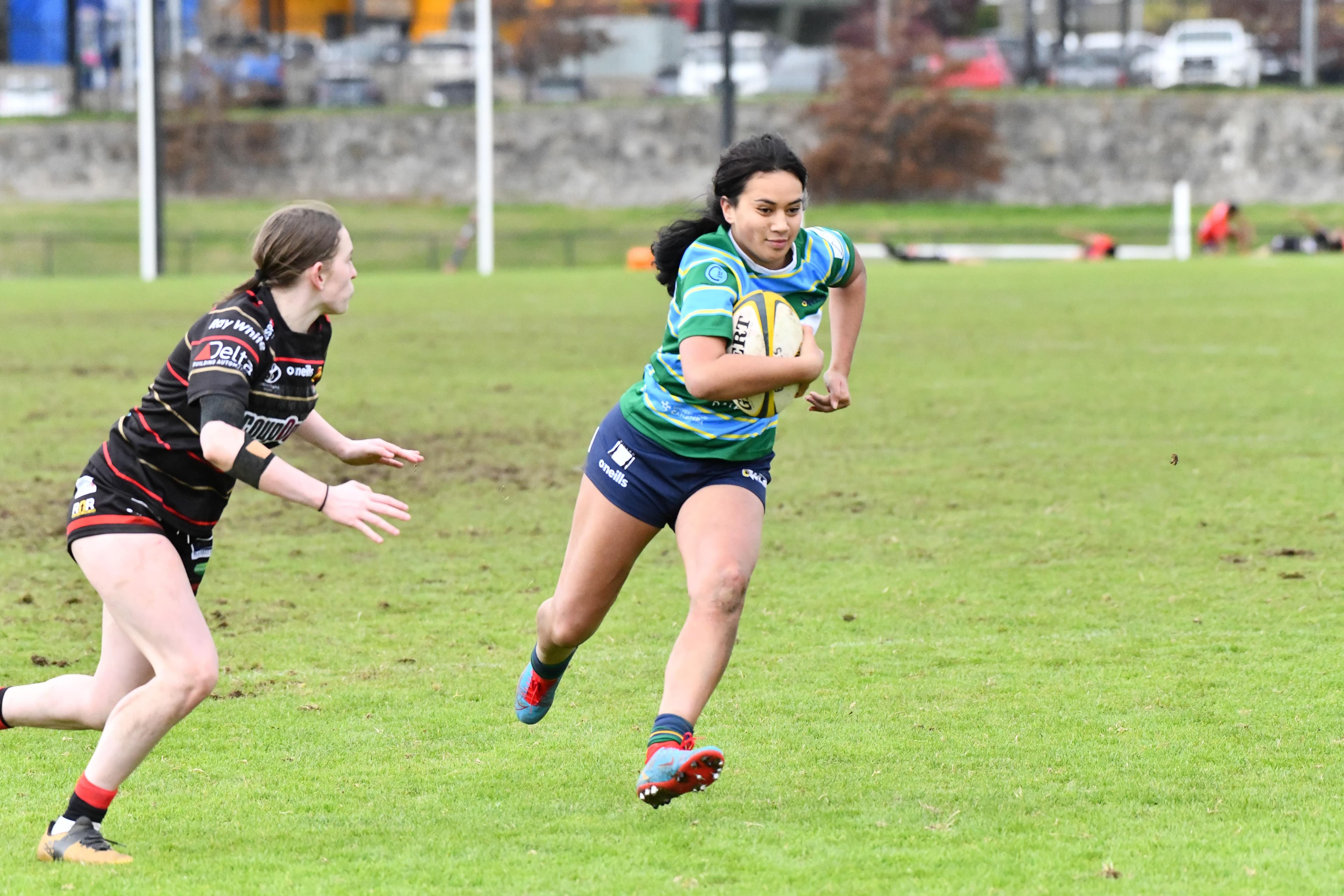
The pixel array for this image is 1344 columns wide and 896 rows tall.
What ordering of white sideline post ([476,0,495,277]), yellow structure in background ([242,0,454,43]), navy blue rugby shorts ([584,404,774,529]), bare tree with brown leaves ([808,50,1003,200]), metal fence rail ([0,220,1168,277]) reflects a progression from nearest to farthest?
navy blue rugby shorts ([584,404,774,529]) < white sideline post ([476,0,495,277]) < metal fence rail ([0,220,1168,277]) < bare tree with brown leaves ([808,50,1003,200]) < yellow structure in background ([242,0,454,43])

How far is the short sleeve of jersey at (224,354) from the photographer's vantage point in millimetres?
4672

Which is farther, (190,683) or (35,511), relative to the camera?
(35,511)

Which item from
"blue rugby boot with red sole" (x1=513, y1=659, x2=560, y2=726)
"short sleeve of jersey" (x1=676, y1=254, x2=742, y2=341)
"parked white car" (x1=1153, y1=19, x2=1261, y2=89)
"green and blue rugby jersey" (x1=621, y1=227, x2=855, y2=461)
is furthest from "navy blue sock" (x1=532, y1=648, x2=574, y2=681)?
"parked white car" (x1=1153, y1=19, x2=1261, y2=89)

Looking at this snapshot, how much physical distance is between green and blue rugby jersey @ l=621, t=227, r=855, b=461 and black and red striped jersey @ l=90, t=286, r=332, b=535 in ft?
3.41

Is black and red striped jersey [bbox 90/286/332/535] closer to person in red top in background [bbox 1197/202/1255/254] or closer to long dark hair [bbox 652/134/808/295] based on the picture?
long dark hair [bbox 652/134/808/295]

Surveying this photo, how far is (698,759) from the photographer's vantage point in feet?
16.1

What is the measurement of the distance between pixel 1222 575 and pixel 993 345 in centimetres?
1131

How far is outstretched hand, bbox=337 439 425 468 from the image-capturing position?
5281mm

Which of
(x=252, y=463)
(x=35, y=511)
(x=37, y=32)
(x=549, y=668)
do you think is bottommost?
(x=35, y=511)

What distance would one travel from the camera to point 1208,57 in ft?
162

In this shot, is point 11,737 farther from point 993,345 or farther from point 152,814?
point 993,345

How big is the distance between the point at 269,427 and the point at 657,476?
1.18 meters

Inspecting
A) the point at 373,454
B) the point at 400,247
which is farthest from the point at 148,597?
the point at 400,247

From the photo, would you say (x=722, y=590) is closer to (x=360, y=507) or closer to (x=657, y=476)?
(x=657, y=476)
